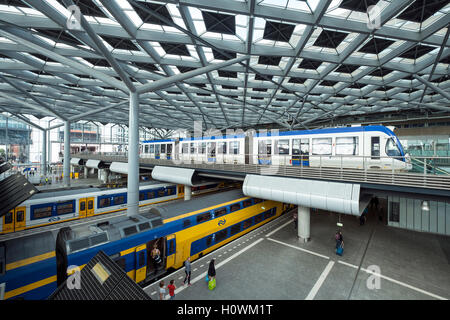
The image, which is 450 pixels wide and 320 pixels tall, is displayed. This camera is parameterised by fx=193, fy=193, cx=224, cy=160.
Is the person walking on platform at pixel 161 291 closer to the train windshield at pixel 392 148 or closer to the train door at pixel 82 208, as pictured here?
the train door at pixel 82 208

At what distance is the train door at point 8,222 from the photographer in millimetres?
13672

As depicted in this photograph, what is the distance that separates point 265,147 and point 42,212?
18907 mm

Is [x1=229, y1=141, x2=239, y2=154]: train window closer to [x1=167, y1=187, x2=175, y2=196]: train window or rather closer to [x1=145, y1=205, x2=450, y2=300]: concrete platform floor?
[x1=145, y1=205, x2=450, y2=300]: concrete platform floor

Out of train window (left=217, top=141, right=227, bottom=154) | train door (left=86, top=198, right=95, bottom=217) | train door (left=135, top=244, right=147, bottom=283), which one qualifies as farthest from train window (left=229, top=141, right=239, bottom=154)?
train door (left=86, top=198, right=95, bottom=217)

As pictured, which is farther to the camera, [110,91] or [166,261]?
[110,91]

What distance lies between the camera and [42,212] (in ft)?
49.7

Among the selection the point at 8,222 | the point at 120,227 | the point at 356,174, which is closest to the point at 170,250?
the point at 120,227

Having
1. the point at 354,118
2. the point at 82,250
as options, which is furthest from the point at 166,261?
the point at 354,118

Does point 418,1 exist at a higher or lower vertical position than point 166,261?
higher

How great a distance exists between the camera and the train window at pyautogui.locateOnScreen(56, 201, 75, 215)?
52.2 ft

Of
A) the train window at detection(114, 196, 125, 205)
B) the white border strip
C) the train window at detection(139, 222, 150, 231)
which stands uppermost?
the train window at detection(139, 222, 150, 231)
